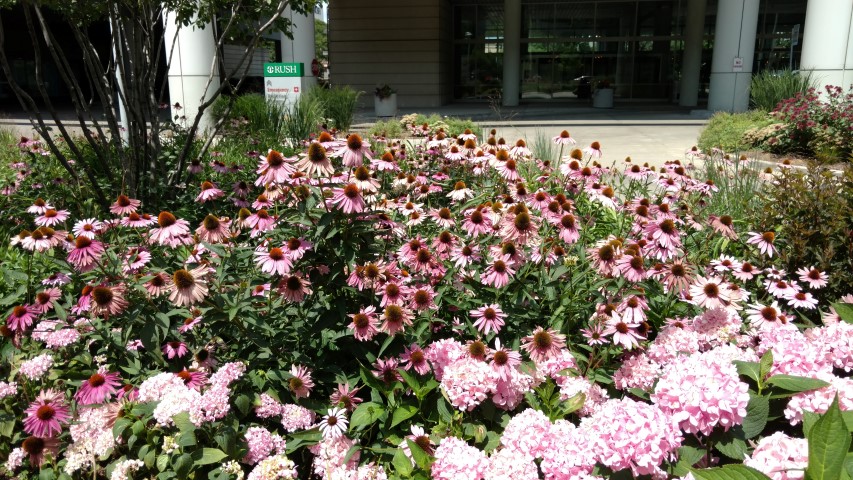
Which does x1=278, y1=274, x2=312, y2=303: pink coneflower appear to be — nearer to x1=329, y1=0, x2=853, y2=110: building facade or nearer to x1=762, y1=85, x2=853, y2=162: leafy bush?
x1=762, y1=85, x2=853, y2=162: leafy bush

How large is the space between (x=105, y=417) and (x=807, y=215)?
3317 millimetres

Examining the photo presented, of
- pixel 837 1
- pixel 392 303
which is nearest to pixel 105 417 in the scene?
pixel 392 303

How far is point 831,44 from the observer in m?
14.2

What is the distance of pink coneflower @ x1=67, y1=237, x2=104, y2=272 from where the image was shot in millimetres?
2246

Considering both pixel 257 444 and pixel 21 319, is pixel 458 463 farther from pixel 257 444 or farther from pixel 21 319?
pixel 21 319

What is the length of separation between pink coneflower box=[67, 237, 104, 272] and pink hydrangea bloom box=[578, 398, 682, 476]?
6.11ft

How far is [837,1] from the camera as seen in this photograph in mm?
14031

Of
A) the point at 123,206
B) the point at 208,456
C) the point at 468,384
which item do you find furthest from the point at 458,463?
the point at 123,206

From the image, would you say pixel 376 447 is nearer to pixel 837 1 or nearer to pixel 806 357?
pixel 806 357

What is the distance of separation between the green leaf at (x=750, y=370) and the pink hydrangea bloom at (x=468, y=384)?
0.73 meters

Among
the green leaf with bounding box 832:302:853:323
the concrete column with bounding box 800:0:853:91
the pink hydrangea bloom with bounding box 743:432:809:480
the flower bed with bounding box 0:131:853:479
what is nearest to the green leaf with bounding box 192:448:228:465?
the flower bed with bounding box 0:131:853:479

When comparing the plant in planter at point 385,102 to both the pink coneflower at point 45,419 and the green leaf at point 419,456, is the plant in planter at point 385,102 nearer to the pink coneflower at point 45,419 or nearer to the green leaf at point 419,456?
the pink coneflower at point 45,419

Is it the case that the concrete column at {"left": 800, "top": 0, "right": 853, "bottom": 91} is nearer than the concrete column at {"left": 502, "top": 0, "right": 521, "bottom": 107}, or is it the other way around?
the concrete column at {"left": 800, "top": 0, "right": 853, "bottom": 91}

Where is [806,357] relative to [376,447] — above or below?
above
